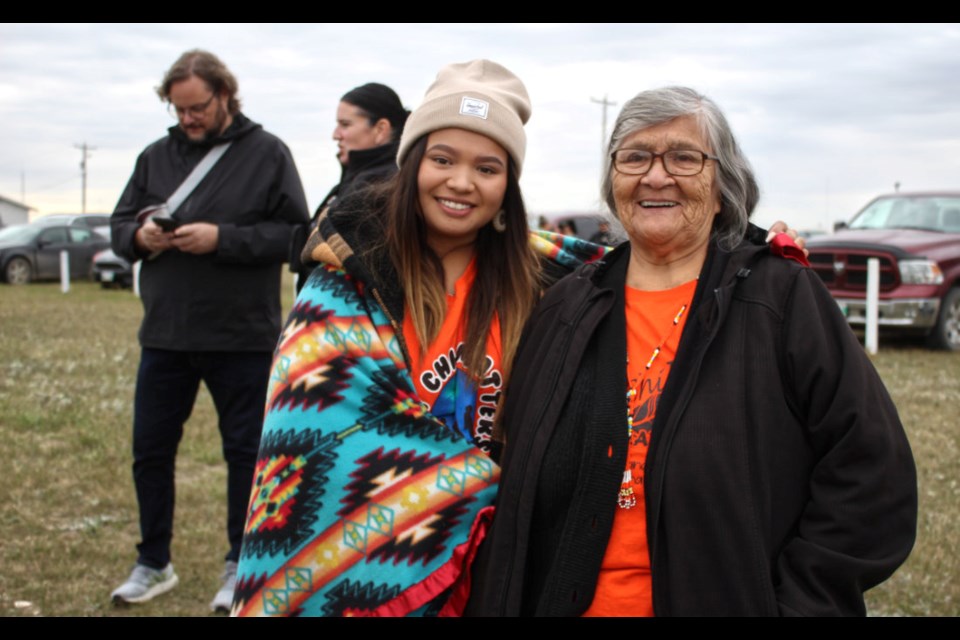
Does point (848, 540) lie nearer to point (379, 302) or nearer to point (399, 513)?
point (399, 513)

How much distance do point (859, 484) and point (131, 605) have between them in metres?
3.51

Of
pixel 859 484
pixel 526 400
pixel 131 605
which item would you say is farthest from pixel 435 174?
pixel 131 605

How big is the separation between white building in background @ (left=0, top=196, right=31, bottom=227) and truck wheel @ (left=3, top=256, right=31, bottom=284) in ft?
176

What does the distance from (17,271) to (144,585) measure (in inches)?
860

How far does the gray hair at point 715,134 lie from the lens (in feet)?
7.83

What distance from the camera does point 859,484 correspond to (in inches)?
80.4

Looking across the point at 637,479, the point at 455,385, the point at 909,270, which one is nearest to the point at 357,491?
the point at 455,385

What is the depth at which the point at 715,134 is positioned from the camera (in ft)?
7.86

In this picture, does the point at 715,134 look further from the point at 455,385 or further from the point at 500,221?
the point at 455,385

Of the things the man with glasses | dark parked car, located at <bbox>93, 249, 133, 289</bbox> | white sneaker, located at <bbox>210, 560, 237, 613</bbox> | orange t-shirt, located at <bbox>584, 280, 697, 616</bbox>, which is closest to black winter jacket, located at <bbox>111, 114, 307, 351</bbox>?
the man with glasses

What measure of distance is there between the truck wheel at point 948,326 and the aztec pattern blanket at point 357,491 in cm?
1118

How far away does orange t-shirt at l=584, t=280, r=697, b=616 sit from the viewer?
217cm

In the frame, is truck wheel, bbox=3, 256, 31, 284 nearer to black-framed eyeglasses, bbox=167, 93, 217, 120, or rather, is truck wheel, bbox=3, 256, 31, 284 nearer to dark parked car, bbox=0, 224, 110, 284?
dark parked car, bbox=0, 224, 110, 284

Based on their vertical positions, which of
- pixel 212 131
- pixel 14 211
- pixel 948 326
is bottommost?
pixel 948 326
